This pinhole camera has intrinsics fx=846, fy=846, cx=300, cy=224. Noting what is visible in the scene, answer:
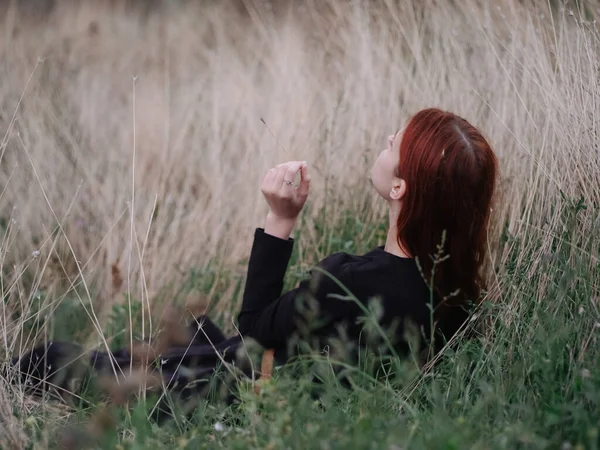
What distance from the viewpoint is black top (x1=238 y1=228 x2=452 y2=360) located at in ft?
7.52

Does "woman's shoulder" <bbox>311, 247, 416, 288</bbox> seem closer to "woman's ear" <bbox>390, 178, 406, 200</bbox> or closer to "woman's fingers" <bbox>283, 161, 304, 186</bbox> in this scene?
"woman's ear" <bbox>390, 178, 406, 200</bbox>

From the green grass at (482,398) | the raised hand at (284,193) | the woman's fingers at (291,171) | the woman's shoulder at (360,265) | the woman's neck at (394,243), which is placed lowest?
the green grass at (482,398)

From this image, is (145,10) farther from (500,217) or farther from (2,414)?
(2,414)

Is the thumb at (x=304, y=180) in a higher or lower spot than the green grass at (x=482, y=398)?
higher

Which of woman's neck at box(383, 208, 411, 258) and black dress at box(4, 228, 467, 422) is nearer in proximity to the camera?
black dress at box(4, 228, 467, 422)

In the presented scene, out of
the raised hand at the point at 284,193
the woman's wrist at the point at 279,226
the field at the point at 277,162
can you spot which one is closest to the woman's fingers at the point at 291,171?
the raised hand at the point at 284,193

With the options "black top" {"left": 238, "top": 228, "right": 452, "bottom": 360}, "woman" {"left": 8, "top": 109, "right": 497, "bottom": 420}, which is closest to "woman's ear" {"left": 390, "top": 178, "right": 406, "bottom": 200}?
"woman" {"left": 8, "top": 109, "right": 497, "bottom": 420}

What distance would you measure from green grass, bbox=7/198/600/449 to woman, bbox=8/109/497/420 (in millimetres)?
107

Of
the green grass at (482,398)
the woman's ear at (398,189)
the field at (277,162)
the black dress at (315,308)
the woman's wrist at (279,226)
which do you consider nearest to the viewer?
the green grass at (482,398)

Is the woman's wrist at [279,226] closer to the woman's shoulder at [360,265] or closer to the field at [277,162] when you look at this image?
the woman's shoulder at [360,265]

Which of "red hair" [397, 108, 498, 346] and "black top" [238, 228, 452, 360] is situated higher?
"red hair" [397, 108, 498, 346]

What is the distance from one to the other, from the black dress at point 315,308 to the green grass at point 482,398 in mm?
105

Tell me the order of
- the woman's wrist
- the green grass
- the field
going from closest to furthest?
the green grass
the field
the woman's wrist

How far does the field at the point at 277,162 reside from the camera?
1940 mm
